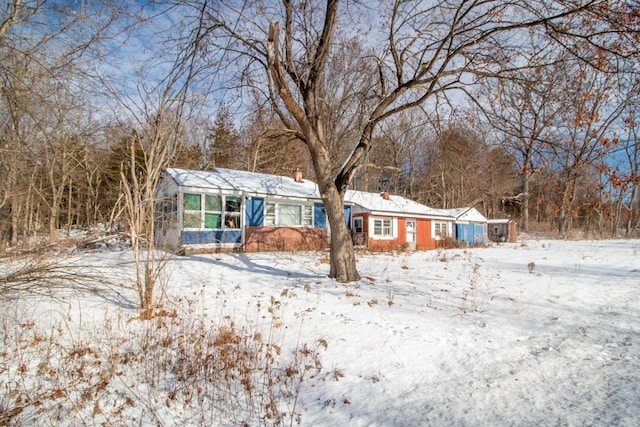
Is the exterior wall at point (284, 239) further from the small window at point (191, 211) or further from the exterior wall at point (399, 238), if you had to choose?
the exterior wall at point (399, 238)

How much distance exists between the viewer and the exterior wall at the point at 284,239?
51.8 feet

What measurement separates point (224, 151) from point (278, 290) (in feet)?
50.7

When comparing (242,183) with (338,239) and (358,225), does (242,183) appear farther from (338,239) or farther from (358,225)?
(338,239)

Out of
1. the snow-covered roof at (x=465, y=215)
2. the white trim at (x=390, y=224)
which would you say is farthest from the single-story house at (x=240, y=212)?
the snow-covered roof at (x=465, y=215)

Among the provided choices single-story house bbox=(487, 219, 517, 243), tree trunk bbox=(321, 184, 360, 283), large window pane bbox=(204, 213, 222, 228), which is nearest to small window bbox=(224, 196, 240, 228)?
large window pane bbox=(204, 213, 222, 228)

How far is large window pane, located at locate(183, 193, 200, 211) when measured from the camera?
14141 mm

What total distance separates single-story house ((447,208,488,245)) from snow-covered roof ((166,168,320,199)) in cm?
1496

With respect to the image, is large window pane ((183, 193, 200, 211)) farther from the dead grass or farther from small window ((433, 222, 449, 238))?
small window ((433, 222, 449, 238))

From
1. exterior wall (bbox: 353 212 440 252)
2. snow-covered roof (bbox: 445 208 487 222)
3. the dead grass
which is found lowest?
the dead grass

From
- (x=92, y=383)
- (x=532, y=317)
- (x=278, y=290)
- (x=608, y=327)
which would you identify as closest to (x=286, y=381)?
(x=92, y=383)

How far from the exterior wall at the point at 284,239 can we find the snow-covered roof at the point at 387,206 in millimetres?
2690

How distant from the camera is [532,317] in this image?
5.70 metres

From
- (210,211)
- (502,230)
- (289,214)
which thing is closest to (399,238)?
(289,214)

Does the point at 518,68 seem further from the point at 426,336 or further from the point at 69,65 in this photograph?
the point at 69,65
